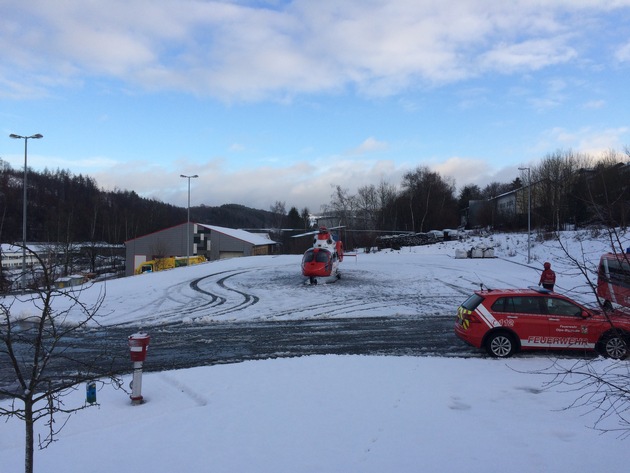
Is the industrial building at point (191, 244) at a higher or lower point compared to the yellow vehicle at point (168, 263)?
higher

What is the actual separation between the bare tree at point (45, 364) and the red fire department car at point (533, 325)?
26.4 feet

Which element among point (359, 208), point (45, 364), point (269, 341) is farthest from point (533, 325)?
point (359, 208)

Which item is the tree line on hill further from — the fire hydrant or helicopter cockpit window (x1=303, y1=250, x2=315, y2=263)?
the fire hydrant

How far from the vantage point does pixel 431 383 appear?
8109mm

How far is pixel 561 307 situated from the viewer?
10414 millimetres

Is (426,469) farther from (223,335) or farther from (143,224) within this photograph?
(143,224)

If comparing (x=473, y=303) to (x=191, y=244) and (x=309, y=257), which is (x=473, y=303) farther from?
(x=191, y=244)

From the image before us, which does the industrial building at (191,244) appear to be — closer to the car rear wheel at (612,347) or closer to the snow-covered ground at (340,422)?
the car rear wheel at (612,347)

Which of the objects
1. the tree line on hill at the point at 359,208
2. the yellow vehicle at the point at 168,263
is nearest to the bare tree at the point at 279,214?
the tree line on hill at the point at 359,208

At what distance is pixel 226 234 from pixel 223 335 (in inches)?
2238

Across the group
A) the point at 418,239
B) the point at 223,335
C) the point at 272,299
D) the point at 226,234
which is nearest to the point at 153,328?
the point at 223,335

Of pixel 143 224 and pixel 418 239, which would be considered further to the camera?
pixel 143 224

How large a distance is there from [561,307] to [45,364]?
10481mm

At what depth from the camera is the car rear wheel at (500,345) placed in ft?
34.2
